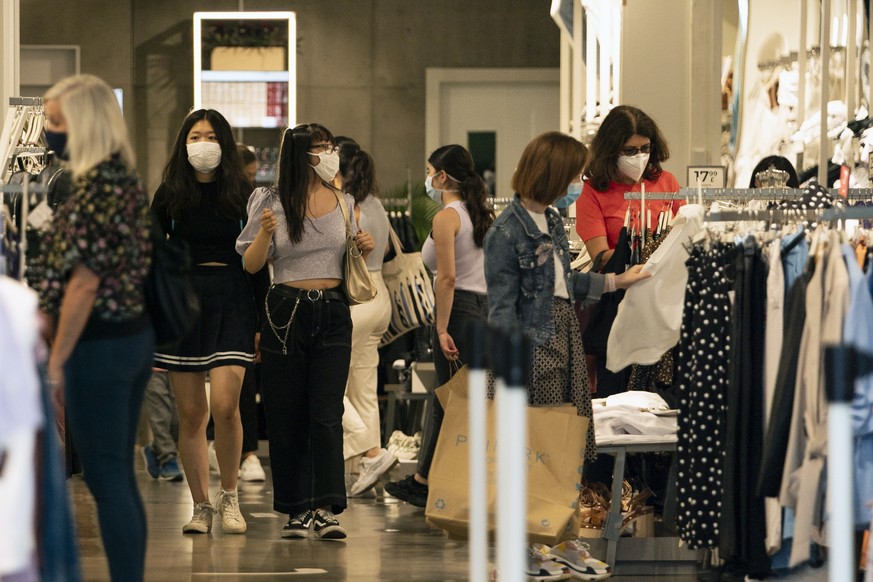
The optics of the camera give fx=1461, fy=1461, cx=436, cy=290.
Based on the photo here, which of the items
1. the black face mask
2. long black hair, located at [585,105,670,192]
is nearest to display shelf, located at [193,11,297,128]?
long black hair, located at [585,105,670,192]

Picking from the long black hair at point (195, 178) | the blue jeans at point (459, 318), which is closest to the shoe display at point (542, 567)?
the blue jeans at point (459, 318)

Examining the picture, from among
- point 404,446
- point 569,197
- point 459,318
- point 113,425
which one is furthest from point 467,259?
point 113,425

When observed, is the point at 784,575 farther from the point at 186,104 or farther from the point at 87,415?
the point at 186,104

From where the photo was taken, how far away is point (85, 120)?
3408mm

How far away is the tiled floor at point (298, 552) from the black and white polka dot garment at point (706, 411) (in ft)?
2.44

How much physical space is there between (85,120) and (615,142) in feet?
7.84

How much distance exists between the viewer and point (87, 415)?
3.47 meters

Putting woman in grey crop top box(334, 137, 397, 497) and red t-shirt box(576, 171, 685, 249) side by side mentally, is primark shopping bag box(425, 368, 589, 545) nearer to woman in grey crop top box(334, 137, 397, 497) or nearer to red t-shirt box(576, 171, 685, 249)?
red t-shirt box(576, 171, 685, 249)

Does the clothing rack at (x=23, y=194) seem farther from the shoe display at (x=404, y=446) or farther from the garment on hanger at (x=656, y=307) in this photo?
the shoe display at (x=404, y=446)

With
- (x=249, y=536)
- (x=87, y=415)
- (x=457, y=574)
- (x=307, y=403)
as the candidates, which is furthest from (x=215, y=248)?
(x=87, y=415)

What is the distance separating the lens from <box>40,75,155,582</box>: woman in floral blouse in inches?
133

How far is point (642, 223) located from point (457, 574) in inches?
53.2

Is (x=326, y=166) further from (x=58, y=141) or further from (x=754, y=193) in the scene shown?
(x=58, y=141)

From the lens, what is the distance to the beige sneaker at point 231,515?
5.45 metres
